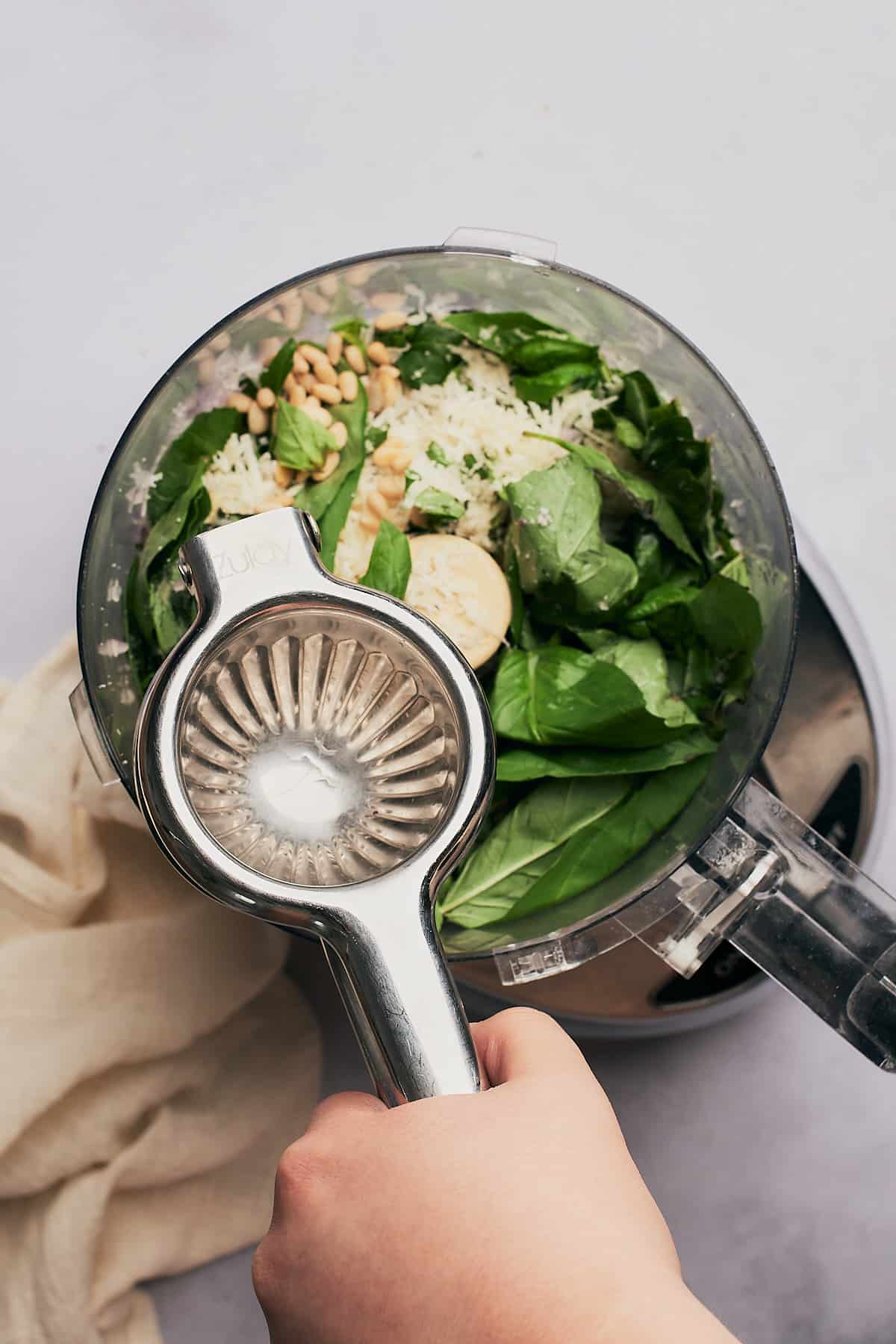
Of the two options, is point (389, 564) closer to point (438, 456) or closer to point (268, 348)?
point (438, 456)

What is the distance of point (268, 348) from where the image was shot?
2.73ft

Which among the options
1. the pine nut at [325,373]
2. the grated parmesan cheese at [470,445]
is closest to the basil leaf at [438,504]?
the grated parmesan cheese at [470,445]

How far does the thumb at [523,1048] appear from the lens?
625 mm

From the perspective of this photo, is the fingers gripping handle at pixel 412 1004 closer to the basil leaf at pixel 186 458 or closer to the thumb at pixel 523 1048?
the thumb at pixel 523 1048

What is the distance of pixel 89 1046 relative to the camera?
877mm

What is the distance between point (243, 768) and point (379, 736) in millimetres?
86

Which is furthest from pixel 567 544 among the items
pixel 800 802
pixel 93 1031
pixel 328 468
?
pixel 93 1031

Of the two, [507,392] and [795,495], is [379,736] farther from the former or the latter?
[795,495]

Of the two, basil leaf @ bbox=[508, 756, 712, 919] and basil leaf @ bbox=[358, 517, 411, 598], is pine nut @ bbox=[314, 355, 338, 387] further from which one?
basil leaf @ bbox=[508, 756, 712, 919]

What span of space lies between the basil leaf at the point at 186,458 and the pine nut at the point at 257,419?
19 millimetres

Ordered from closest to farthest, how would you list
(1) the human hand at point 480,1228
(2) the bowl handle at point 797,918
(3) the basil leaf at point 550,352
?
1. (1) the human hand at point 480,1228
2. (2) the bowl handle at point 797,918
3. (3) the basil leaf at point 550,352

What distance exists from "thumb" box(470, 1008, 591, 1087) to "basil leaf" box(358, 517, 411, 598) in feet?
0.89

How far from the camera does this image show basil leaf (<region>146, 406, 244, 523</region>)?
775mm

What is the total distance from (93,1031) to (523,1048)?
1.34 ft
